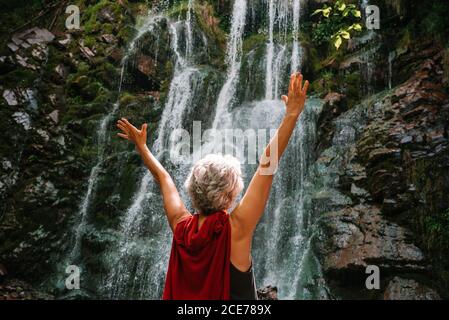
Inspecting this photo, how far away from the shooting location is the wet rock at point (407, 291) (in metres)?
6.81

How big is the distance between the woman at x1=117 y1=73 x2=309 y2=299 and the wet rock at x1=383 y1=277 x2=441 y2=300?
19.1ft

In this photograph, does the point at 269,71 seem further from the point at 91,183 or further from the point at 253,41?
the point at 91,183

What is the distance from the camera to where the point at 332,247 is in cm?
782

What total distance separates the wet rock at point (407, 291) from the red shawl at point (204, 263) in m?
5.87

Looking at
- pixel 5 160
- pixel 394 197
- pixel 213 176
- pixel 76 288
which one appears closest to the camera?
pixel 213 176

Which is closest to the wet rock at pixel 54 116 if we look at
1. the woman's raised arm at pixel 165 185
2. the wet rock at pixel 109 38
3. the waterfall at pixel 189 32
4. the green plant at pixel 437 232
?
the wet rock at pixel 109 38

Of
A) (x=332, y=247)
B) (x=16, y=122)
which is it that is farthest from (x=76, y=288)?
(x=332, y=247)

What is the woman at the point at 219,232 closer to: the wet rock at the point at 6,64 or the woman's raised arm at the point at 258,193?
the woman's raised arm at the point at 258,193

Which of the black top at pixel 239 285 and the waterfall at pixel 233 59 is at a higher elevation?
the waterfall at pixel 233 59

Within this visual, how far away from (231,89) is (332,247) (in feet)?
18.7

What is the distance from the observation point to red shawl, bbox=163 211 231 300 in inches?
73.0

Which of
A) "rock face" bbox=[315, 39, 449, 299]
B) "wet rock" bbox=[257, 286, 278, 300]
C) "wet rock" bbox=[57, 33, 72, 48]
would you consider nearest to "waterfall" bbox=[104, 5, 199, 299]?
"wet rock" bbox=[257, 286, 278, 300]
